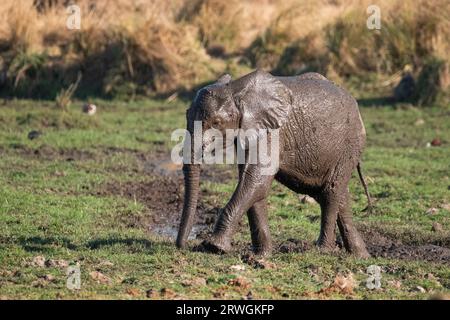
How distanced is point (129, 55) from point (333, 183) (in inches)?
416

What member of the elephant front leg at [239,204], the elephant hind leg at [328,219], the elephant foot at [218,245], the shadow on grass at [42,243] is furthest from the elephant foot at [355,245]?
the shadow on grass at [42,243]

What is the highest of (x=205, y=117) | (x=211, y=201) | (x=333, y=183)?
(x=205, y=117)

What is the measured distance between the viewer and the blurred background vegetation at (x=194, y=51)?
64.8ft

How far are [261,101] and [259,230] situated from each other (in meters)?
1.18

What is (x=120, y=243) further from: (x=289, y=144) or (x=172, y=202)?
(x=172, y=202)

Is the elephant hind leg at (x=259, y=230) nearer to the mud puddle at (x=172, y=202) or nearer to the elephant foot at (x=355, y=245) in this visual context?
the mud puddle at (x=172, y=202)

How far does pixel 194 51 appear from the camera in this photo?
20625 mm

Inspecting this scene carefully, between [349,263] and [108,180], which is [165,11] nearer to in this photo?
[108,180]

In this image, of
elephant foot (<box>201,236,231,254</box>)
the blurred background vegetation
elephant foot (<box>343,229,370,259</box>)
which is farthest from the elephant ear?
the blurred background vegetation

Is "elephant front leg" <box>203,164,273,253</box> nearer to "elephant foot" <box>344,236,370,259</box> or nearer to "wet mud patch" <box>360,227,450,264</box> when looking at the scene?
"elephant foot" <box>344,236,370,259</box>

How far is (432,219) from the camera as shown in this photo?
1198 cm

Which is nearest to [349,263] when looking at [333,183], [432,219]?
[333,183]

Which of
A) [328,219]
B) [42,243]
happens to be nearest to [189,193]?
[328,219]
